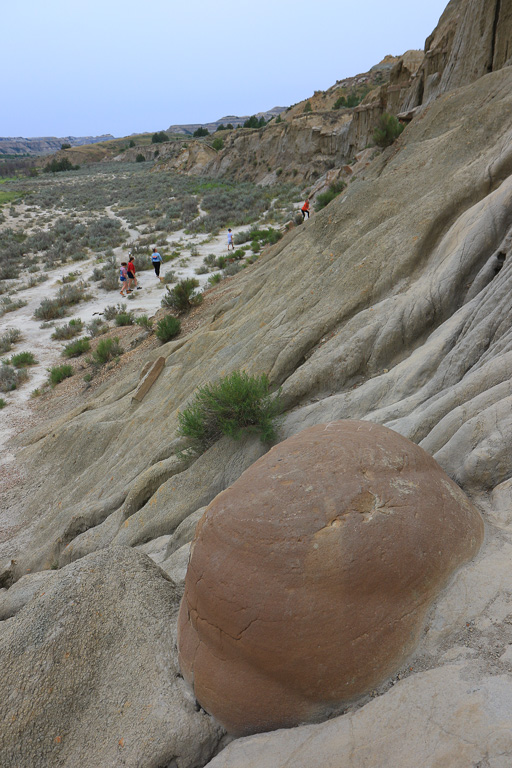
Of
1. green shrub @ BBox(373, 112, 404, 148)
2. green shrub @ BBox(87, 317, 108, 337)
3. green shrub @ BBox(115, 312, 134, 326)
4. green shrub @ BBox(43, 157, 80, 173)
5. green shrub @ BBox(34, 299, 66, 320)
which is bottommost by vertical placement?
green shrub @ BBox(87, 317, 108, 337)

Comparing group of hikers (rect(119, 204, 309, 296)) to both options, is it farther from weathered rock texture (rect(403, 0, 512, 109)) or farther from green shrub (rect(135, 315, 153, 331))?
weathered rock texture (rect(403, 0, 512, 109))

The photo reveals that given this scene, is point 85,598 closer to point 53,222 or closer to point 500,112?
point 500,112

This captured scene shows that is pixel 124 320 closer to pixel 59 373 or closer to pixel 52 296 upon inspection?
pixel 59 373

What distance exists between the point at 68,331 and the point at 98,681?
1641 cm

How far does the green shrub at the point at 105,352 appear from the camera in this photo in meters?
14.5

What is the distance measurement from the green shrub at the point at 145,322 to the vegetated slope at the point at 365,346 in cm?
548

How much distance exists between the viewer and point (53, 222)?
38.8m

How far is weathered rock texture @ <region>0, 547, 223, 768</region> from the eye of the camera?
9.84ft

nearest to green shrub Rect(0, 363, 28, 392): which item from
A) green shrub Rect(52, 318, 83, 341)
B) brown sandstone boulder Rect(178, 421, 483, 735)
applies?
green shrub Rect(52, 318, 83, 341)

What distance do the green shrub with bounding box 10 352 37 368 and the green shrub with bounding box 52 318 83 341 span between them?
1.80 meters

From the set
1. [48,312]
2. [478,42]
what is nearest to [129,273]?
[48,312]

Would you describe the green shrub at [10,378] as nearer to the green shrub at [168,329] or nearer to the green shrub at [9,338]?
the green shrub at [9,338]

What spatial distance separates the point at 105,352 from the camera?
14.5 metres

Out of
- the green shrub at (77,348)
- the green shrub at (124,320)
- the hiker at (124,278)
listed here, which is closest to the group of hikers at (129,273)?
the hiker at (124,278)
